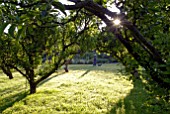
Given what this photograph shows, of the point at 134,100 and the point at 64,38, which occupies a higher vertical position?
the point at 64,38

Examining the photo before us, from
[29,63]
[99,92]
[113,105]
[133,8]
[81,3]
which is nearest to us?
[81,3]

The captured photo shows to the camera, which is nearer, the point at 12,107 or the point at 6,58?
the point at 12,107

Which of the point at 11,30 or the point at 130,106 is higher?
the point at 11,30

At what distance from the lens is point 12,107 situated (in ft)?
33.3

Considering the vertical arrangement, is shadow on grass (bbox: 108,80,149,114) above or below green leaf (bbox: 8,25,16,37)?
below

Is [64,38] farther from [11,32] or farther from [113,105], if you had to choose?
[11,32]

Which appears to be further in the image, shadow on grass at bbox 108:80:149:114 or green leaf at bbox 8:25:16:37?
shadow on grass at bbox 108:80:149:114

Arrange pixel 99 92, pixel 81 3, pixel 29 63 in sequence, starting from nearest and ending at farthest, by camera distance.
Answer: pixel 81 3
pixel 29 63
pixel 99 92

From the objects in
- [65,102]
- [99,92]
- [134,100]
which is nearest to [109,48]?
[99,92]

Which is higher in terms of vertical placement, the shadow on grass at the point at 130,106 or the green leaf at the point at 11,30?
the green leaf at the point at 11,30

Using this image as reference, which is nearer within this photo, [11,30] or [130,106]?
[11,30]

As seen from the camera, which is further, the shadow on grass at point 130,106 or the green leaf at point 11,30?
the shadow on grass at point 130,106

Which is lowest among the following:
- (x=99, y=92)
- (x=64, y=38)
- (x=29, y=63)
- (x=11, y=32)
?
(x=99, y=92)

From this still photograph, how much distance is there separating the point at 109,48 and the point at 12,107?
7.52 m
